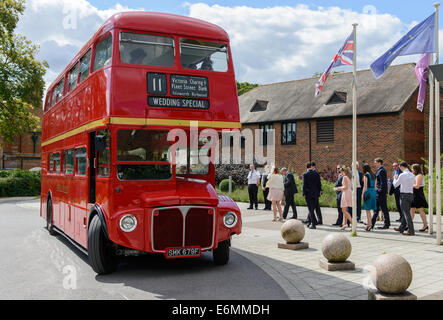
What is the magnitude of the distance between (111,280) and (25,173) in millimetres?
29806

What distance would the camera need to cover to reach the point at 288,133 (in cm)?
3678

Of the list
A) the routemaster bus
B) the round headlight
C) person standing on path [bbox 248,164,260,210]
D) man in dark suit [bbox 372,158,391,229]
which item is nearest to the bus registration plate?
the routemaster bus

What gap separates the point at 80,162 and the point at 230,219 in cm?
341

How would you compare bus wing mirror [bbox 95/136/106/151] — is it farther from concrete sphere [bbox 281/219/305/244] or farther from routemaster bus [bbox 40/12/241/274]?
concrete sphere [bbox 281/219/305/244]

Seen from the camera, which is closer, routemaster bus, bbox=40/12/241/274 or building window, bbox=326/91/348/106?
routemaster bus, bbox=40/12/241/274

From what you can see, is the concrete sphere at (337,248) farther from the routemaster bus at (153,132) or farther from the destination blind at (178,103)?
the destination blind at (178,103)

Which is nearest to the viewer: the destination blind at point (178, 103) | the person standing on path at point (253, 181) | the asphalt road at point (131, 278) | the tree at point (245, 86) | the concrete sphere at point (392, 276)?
the concrete sphere at point (392, 276)

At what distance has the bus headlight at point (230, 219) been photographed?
313 inches

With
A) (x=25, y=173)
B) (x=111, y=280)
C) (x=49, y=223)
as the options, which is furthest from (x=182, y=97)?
(x=25, y=173)

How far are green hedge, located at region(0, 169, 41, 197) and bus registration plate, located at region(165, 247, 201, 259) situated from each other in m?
28.6

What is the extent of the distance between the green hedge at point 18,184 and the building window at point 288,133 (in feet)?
62.2

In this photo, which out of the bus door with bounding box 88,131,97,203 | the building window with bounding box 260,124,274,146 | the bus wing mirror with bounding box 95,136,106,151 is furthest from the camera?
the building window with bounding box 260,124,274,146

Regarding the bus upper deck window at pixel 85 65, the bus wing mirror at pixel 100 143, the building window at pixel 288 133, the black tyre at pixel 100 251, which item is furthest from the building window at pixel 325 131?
the bus wing mirror at pixel 100 143

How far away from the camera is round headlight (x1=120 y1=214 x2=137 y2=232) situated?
7164 millimetres
